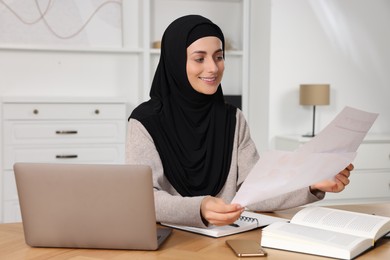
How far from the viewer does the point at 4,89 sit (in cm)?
441

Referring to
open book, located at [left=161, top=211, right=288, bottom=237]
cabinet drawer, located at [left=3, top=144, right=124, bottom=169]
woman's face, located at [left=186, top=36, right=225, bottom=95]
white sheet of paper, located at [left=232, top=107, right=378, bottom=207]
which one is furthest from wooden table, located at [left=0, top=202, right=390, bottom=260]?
cabinet drawer, located at [left=3, top=144, right=124, bottom=169]

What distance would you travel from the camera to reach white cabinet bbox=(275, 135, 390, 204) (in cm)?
429

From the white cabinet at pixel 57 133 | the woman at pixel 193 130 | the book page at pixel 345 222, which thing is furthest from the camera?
the white cabinet at pixel 57 133

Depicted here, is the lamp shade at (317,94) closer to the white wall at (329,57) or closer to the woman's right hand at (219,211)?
the white wall at (329,57)

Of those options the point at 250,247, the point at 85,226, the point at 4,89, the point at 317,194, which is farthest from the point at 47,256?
the point at 4,89

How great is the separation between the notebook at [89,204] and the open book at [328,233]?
1.04 ft

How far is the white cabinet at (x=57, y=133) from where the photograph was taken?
13.3ft

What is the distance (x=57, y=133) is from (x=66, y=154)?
0.17 metres

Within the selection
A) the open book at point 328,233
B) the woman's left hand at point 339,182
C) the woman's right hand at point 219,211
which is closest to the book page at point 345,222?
the open book at point 328,233

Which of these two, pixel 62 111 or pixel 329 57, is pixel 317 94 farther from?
pixel 62 111

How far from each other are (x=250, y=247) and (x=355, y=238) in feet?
0.86

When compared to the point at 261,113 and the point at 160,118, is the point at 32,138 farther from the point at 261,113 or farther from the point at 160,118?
the point at 160,118

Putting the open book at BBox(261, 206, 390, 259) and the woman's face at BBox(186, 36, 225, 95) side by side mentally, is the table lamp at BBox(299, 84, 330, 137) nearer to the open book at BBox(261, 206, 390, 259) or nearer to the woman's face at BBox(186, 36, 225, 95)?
the woman's face at BBox(186, 36, 225, 95)

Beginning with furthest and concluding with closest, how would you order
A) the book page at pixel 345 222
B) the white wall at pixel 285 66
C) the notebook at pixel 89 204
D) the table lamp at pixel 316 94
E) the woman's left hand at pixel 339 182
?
1. the white wall at pixel 285 66
2. the table lamp at pixel 316 94
3. the woman's left hand at pixel 339 182
4. the book page at pixel 345 222
5. the notebook at pixel 89 204
